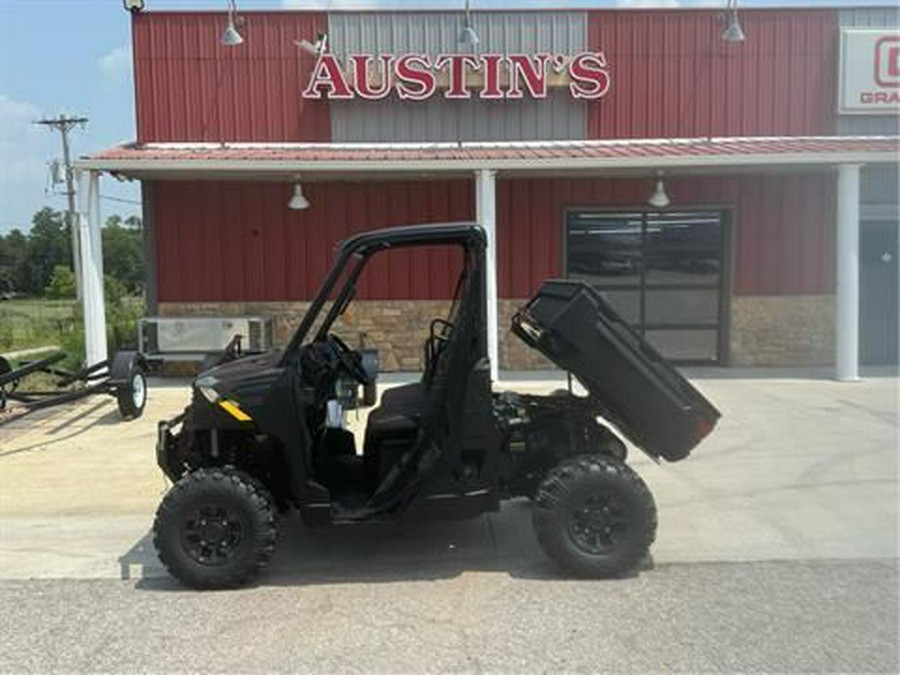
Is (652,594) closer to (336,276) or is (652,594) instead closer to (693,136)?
(336,276)

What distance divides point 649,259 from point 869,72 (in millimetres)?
4465

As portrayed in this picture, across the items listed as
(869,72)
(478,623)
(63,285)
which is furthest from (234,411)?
(63,285)

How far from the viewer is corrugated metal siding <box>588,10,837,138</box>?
42.0 feet

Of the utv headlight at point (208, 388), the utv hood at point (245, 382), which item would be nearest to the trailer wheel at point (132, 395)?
the utv hood at point (245, 382)

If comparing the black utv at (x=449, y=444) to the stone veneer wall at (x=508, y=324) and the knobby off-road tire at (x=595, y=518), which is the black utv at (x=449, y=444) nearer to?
the knobby off-road tire at (x=595, y=518)

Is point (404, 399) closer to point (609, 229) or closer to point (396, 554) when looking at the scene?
point (396, 554)

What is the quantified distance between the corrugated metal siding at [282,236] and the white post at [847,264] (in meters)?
5.24

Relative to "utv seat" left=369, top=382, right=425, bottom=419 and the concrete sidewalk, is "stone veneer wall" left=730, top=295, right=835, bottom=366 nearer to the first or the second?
the concrete sidewalk

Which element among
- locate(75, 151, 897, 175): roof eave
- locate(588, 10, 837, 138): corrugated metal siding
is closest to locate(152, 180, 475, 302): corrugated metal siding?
locate(75, 151, 897, 175): roof eave

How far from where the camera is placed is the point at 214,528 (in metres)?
4.45

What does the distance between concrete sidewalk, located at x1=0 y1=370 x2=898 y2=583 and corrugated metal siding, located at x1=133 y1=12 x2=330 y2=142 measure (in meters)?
5.38

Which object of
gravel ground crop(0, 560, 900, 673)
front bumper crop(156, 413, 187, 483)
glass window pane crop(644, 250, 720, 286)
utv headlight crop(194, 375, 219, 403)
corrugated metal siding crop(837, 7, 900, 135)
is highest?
corrugated metal siding crop(837, 7, 900, 135)

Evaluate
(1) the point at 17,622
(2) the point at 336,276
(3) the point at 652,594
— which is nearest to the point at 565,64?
(2) the point at 336,276

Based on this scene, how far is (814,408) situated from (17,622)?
8.35 meters
